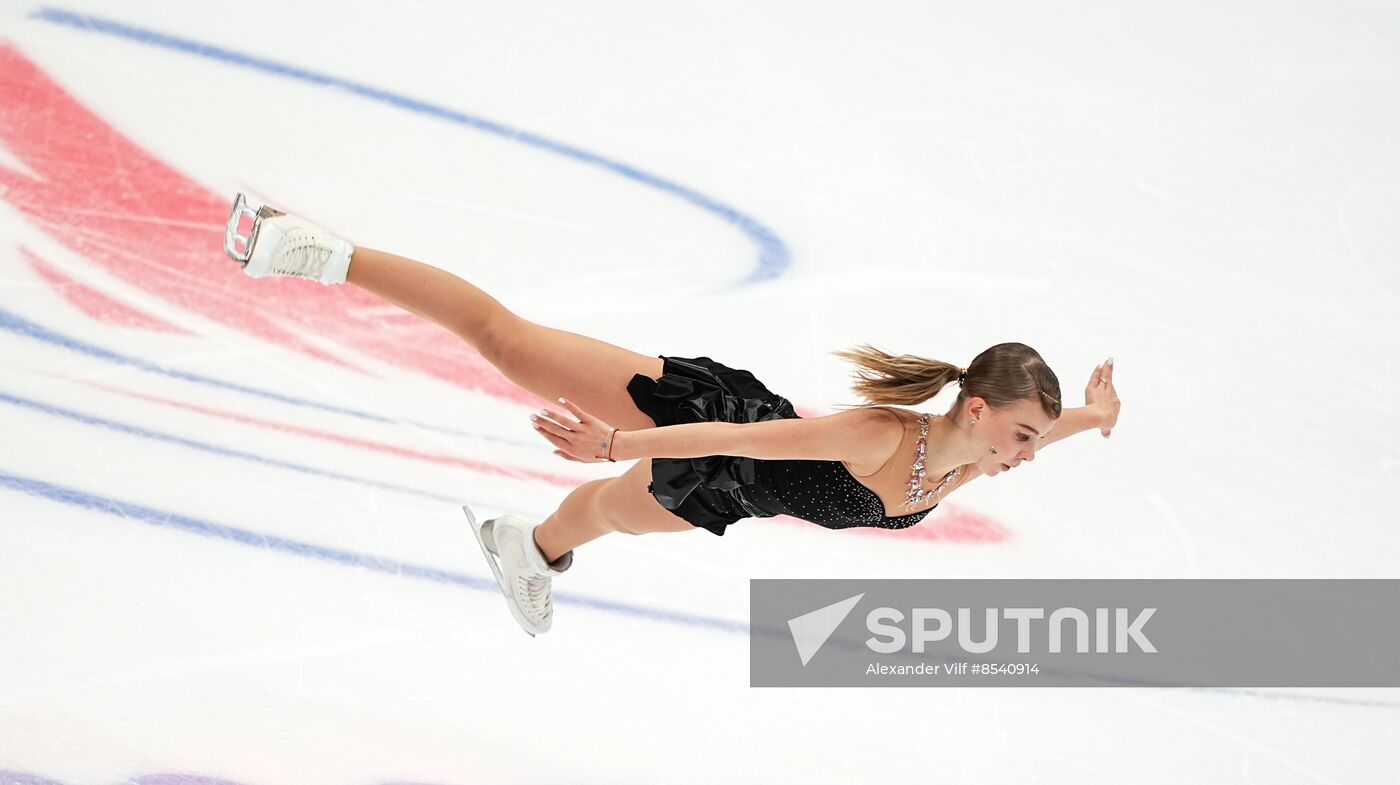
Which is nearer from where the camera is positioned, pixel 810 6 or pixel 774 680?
pixel 774 680

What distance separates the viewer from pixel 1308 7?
6.18 meters

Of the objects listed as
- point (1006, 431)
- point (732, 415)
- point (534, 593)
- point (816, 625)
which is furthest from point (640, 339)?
point (1006, 431)

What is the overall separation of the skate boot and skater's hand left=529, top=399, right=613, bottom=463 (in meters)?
0.87

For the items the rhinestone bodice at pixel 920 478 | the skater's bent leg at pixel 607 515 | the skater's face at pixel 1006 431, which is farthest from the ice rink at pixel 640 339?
the skater's face at pixel 1006 431

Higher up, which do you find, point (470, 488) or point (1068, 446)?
point (1068, 446)

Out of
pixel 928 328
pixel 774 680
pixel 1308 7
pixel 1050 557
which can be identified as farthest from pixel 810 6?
pixel 774 680

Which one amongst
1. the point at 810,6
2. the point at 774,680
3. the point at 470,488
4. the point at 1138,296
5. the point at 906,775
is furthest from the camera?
the point at 810,6

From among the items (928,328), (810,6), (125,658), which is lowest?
(125,658)

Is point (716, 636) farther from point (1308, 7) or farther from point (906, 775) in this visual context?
point (1308, 7)

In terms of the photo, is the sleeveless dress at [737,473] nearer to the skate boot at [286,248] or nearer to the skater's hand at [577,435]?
the skater's hand at [577,435]

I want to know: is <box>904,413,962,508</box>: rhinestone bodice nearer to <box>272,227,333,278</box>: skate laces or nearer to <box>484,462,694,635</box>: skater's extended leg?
<box>484,462,694,635</box>: skater's extended leg

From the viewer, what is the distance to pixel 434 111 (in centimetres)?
544

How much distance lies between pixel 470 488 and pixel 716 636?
94 cm

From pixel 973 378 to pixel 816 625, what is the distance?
4.69ft
